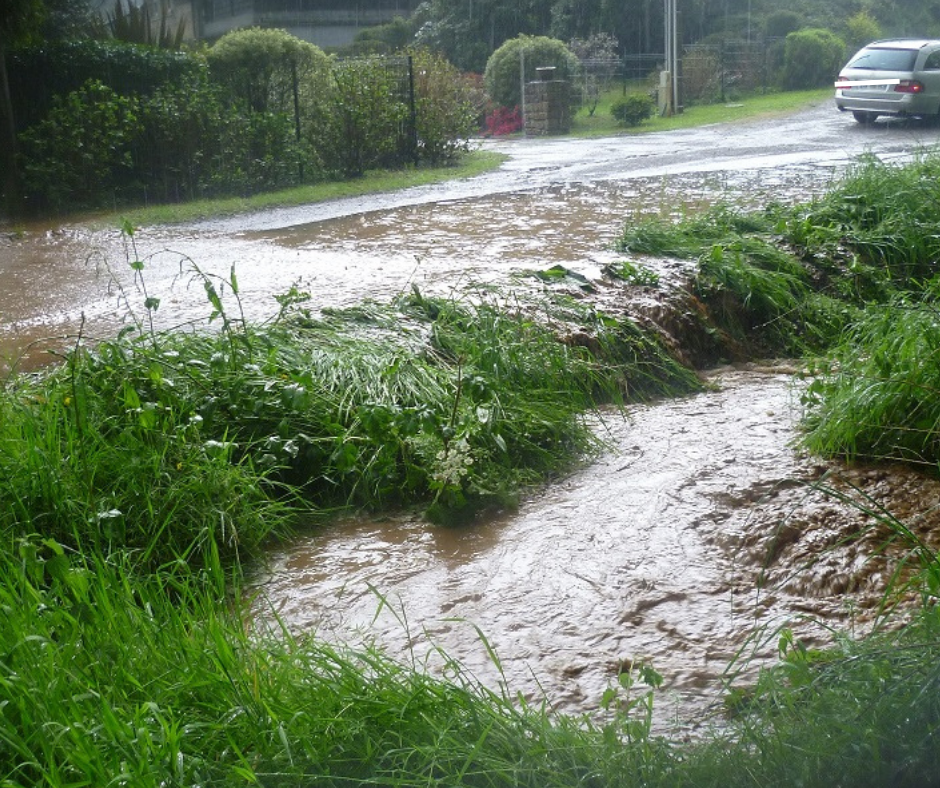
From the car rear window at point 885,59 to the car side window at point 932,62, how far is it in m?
0.22

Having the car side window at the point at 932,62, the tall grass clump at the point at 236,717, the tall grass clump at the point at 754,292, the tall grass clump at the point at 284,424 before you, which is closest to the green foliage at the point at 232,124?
the car side window at the point at 932,62

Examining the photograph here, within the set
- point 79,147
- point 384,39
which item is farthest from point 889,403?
point 384,39

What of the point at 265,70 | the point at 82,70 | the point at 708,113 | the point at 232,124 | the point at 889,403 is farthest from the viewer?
the point at 708,113

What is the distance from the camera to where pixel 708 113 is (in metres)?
27.3

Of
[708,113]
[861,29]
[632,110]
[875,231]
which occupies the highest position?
[861,29]

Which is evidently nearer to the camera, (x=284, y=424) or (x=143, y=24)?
(x=284, y=424)

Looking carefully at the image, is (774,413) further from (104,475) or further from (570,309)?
(104,475)

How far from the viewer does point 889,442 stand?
5.04m

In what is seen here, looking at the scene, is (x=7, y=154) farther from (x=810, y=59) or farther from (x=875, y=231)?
(x=810, y=59)

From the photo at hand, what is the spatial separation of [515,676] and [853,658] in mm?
1078

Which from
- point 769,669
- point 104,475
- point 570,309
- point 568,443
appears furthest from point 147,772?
point 570,309

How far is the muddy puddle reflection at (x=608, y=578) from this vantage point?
3.51m

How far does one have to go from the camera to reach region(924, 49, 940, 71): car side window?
19109 mm

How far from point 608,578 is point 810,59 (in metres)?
27.0
